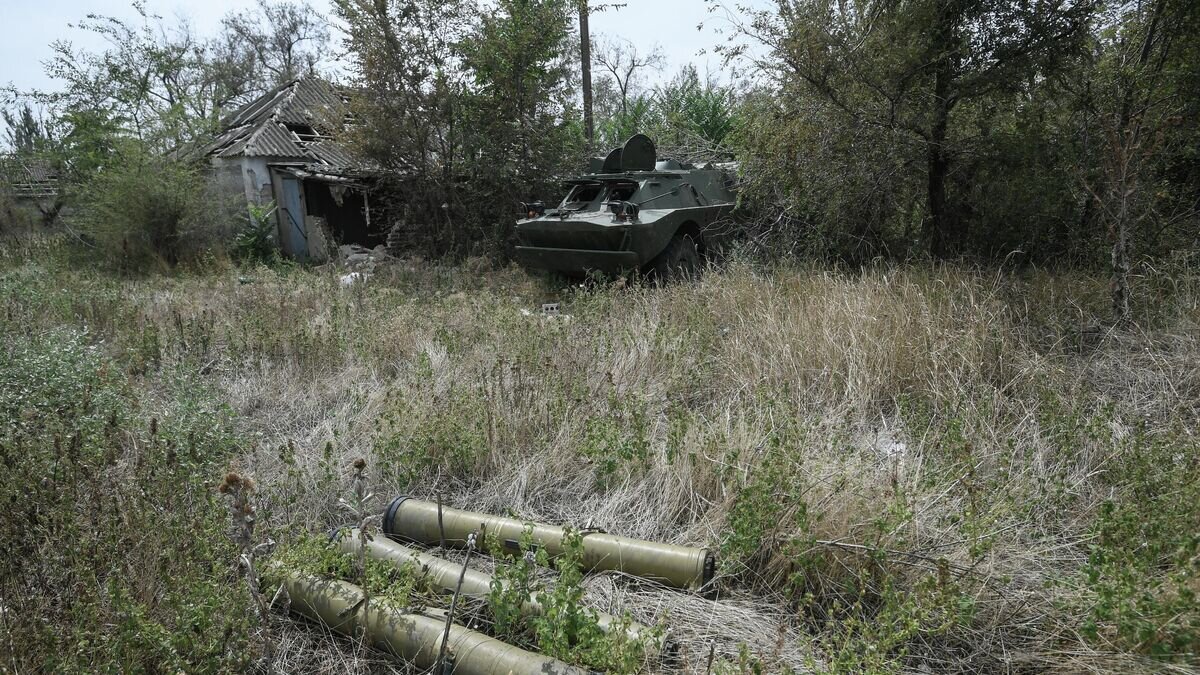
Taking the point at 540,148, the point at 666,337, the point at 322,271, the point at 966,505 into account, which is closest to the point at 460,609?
the point at 966,505

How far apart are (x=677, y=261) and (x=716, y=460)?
5714 mm

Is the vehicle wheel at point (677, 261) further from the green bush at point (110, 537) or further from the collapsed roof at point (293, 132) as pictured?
the collapsed roof at point (293, 132)

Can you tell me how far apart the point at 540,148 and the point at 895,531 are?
10913mm

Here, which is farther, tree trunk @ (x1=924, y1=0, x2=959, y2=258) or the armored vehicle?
the armored vehicle

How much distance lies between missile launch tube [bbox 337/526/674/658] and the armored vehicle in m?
5.50

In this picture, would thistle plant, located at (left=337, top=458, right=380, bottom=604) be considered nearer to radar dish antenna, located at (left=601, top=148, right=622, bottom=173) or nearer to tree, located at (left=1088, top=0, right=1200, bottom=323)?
tree, located at (left=1088, top=0, right=1200, bottom=323)

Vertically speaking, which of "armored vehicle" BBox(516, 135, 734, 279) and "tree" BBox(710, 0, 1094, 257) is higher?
"tree" BBox(710, 0, 1094, 257)

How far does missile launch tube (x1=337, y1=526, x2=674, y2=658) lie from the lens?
2222mm

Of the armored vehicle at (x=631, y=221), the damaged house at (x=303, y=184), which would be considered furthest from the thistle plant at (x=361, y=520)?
the damaged house at (x=303, y=184)

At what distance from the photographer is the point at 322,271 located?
11172mm

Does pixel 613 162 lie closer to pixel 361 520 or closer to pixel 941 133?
pixel 941 133

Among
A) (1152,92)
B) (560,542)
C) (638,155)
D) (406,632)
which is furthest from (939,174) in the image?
(406,632)

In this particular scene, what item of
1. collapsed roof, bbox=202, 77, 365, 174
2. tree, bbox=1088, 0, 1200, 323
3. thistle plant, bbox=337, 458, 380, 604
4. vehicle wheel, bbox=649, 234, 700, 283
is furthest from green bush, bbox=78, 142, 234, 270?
tree, bbox=1088, 0, 1200, 323

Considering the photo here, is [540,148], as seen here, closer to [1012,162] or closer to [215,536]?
[1012,162]
